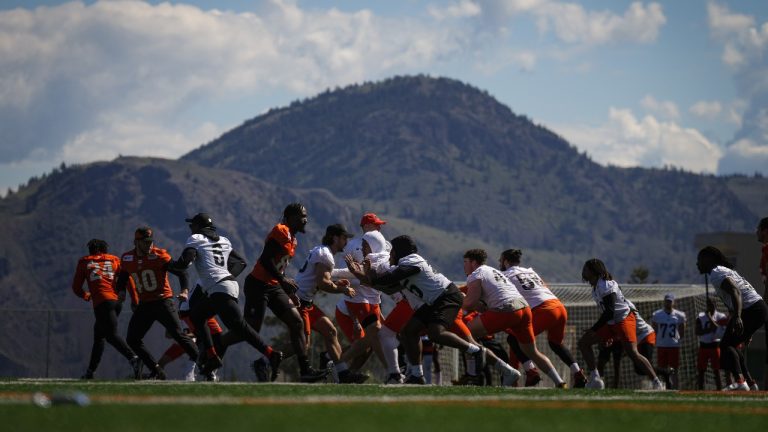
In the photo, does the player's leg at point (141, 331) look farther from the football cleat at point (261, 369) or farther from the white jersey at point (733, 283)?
the white jersey at point (733, 283)

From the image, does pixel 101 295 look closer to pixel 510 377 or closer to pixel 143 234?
pixel 143 234

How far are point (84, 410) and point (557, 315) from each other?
836 centimetres

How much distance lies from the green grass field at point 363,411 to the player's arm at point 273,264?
8.58ft

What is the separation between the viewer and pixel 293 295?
15.0 meters

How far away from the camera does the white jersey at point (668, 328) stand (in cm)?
2334

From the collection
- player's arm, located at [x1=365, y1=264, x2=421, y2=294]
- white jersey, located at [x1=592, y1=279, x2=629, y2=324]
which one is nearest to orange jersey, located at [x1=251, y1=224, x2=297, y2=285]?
player's arm, located at [x1=365, y1=264, x2=421, y2=294]

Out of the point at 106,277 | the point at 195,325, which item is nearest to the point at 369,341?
the point at 195,325

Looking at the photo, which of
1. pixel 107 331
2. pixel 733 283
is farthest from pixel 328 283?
pixel 733 283

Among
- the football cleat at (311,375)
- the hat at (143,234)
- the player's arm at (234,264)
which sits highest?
the hat at (143,234)

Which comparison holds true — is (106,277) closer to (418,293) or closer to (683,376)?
(418,293)

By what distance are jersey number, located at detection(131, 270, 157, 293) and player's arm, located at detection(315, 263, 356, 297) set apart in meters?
1.88

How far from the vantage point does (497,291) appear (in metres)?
14.8

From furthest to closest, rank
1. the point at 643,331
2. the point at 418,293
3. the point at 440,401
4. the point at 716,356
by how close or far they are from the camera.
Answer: the point at 716,356 → the point at 643,331 → the point at 418,293 → the point at 440,401

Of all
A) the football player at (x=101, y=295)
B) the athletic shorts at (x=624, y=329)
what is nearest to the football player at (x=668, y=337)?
the athletic shorts at (x=624, y=329)
